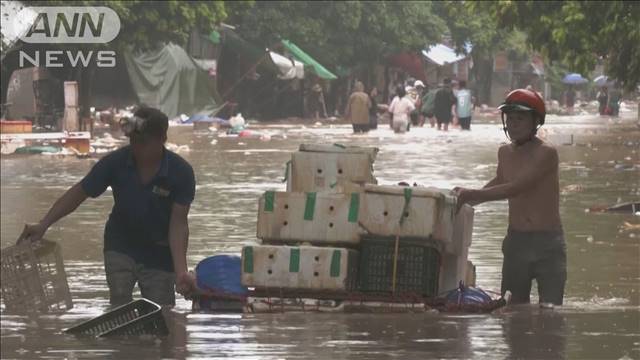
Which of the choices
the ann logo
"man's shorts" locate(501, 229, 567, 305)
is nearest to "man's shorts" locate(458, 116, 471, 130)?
the ann logo

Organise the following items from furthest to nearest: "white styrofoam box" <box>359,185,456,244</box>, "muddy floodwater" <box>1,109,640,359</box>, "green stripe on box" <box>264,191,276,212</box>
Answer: "green stripe on box" <box>264,191,276,212</box>
"white styrofoam box" <box>359,185,456,244</box>
"muddy floodwater" <box>1,109,640,359</box>

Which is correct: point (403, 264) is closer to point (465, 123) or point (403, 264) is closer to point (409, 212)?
point (409, 212)

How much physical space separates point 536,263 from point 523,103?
896 mm

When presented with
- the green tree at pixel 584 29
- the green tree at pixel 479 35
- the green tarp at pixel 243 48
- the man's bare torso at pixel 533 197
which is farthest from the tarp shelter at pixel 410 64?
the man's bare torso at pixel 533 197

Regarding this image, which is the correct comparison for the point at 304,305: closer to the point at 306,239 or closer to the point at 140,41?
the point at 306,239

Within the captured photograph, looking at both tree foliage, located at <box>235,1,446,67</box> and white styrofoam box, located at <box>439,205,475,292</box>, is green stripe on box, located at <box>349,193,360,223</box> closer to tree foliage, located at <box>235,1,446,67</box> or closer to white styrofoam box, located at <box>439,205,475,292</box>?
white styrofoam box, located at <box>439,205,475,292</box>

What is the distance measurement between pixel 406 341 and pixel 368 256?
30.8 inches

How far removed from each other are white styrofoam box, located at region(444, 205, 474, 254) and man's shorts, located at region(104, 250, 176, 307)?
6.27 ft

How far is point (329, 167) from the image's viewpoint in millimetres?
10219

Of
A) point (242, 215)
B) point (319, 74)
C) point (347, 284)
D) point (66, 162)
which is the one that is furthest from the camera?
point (319, 74)

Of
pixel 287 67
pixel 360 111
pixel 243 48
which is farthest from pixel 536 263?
pixel 243 48

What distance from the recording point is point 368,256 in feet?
31.4

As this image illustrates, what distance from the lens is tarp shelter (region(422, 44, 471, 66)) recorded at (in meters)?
80.8

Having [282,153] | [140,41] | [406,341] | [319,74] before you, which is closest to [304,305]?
[406,341]
